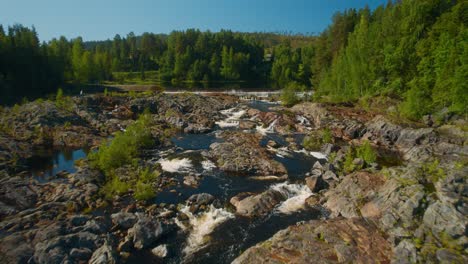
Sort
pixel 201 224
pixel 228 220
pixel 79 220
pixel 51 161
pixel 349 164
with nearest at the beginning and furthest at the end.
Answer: pixel 79 220, pixel 201 224, pixel 228 220, pixel 349 164, pixel 51 161

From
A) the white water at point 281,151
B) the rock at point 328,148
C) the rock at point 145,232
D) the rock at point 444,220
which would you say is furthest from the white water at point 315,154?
the rock at point 145,232

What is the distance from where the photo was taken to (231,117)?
62719mm

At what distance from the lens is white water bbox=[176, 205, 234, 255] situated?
66.8 ft

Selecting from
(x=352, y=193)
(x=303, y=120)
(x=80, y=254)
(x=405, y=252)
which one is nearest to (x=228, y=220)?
(x=80, y=254)

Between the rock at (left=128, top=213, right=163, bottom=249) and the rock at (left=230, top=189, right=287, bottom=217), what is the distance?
6.98 meters

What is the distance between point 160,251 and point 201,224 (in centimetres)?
434

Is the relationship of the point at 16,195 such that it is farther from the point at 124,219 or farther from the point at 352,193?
the point at 352,193

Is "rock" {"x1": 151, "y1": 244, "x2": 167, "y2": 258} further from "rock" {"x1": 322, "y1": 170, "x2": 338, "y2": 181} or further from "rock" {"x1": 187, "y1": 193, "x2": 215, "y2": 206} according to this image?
"rock" {"x1": 322, "y1": 170, "x2": 338, "y2": 181}

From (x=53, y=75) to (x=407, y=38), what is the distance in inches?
3524

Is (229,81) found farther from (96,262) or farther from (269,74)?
(96,262)

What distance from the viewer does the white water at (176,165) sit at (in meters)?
33.8

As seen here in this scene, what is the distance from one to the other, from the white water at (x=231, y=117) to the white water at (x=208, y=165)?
65.0 feet

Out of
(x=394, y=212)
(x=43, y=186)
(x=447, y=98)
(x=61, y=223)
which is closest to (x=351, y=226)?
(x=394, y=212)

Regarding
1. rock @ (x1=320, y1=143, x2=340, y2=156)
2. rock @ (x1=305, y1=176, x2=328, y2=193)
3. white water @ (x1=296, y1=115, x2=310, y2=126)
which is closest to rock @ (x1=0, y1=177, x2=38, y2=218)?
rock @ (x1=305, y1=176, x2=328, y2=193)
